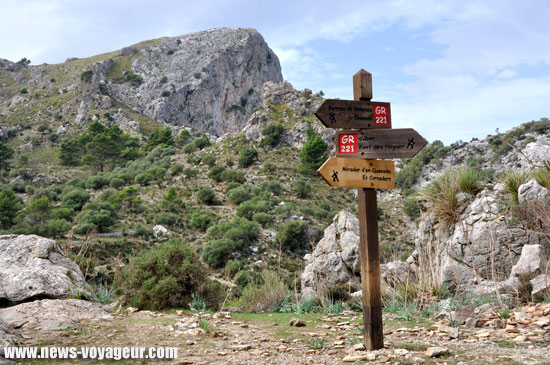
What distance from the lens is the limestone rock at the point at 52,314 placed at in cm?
454

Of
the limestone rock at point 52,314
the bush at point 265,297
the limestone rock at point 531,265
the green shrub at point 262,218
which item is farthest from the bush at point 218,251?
the limestone rock at point 531,265

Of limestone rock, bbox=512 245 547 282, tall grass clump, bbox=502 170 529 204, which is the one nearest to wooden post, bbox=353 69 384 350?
limestone rock, bbox=512 245 547 282

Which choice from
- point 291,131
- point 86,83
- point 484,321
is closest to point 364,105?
point 484,321

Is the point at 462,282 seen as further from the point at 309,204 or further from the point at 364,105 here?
the point at 309,204

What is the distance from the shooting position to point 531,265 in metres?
5.55

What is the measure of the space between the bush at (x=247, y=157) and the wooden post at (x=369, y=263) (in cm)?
3959

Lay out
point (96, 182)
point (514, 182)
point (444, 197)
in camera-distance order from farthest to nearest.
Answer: point (96, 182) < point (444, 197) < point (514, 182)

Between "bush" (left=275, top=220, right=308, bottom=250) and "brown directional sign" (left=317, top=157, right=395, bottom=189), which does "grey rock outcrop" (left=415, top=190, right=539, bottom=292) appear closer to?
"brown directional sign" (left=317, top=157, right=395, bottom=189)

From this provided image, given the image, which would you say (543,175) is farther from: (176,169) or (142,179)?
(176,169)

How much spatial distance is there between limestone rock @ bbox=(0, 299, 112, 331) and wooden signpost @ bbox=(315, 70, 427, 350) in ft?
12.2

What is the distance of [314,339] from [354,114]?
2621 millimetres

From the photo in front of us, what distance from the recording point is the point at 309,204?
35156 mm

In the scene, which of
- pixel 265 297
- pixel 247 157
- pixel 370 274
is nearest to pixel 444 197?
pixel 265 297

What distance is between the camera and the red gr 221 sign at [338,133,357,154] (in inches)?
160
